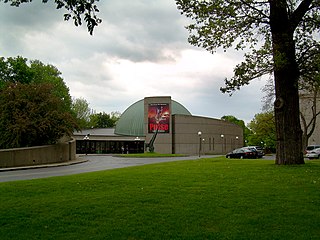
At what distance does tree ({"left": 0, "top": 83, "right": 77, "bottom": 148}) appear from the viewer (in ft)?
108

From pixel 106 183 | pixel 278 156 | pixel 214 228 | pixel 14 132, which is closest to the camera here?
pixel 214 228

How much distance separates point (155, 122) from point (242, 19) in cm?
5549

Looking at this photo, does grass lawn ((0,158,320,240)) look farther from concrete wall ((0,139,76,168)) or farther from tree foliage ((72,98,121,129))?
tree foliage ((72,98,121,129))

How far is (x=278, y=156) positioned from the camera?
55.5 ft

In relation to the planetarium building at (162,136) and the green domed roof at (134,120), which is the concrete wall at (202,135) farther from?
the green domed roof at (134,120)

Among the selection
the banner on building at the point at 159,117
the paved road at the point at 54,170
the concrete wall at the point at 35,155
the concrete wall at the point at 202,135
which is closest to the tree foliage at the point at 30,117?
the concrete wall at the point at 35,155

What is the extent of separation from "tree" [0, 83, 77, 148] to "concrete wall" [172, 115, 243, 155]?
37.5 metres

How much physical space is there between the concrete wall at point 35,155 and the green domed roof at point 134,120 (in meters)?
40.1

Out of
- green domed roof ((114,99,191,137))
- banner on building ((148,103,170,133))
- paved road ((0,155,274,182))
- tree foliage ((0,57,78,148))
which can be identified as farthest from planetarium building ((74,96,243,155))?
paved road ((0,155,274,182))

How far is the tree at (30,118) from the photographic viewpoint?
32.8 metres

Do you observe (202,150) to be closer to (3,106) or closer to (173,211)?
(3,106)

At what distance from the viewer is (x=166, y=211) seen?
7.42 meters

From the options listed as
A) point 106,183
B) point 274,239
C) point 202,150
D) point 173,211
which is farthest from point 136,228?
point 202,150

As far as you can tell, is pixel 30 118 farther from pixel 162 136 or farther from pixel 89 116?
pixel 89 116
